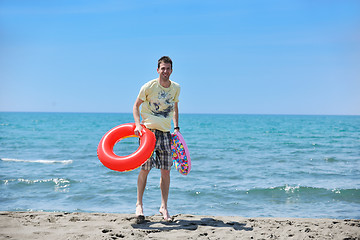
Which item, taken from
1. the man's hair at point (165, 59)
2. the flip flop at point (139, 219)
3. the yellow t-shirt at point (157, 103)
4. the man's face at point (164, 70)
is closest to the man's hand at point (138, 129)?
the yellow t-shirt at point (157, 103)

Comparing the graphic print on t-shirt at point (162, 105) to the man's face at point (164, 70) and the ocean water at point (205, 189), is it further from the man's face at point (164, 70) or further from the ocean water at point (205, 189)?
the ocean water at point (205, 189)

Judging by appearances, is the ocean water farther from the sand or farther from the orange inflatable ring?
the orange inflatable ring

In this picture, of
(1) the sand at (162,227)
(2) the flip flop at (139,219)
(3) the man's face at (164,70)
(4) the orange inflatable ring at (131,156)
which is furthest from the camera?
(2) the flip flop at (139,219)

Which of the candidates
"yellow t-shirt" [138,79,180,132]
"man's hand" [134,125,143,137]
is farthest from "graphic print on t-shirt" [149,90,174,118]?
"man's hand" [134,125,143,137]

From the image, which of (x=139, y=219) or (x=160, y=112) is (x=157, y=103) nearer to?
(x=160, y=112)

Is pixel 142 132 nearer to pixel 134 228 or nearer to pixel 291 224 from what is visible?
pixel 134 228

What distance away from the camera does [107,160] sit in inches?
155

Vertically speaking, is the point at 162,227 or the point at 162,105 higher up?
the point at 162,105

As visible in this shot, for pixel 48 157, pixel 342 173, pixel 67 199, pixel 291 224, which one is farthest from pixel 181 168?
pixel 48 157

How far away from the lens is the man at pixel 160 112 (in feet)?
13.2

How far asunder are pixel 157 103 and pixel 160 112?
120 mm

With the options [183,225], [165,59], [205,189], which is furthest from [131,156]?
[205,189]

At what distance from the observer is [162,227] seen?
3.96 m

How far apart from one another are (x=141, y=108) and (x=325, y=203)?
3791 millimetres
